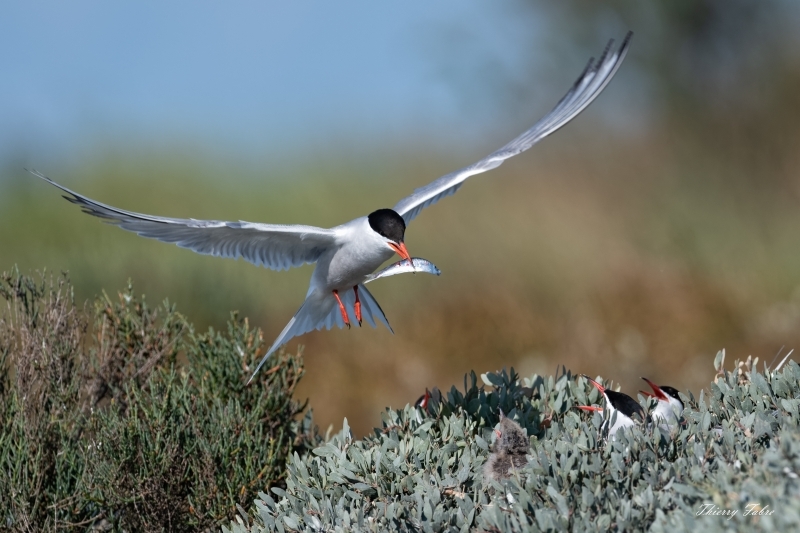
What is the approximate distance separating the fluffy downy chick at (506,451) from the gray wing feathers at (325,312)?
1660 mm

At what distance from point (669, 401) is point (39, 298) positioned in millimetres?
3549

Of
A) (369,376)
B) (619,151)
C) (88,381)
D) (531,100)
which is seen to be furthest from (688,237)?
(88,381)

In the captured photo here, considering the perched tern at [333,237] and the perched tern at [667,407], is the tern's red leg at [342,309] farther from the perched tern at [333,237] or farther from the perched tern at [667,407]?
the perched tern at [667,407]

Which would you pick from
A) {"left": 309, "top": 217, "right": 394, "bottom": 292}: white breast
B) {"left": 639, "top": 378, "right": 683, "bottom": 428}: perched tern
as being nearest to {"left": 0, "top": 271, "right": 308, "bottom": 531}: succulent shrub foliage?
{"left": 309, "top": 217, "right": 394, "bottom": 292}: white breast

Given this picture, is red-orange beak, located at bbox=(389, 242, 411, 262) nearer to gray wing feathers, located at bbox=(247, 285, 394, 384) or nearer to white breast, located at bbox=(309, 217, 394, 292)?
white breast, located at bbox=(309, 217, 394, 292)

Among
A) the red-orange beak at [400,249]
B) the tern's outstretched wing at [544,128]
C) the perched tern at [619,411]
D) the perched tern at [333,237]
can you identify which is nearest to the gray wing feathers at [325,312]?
the perched tern at [333,237]

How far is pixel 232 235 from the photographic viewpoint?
5102 millimetres

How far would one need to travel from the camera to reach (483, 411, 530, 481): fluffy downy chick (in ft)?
12.1

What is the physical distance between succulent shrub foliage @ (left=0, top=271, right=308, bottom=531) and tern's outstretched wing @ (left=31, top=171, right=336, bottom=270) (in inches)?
20.0

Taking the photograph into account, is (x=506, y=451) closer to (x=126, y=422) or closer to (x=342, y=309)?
(x=342, y=309)

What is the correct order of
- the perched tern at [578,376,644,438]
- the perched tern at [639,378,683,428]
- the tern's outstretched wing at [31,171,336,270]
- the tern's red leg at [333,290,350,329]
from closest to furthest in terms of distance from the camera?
the perched tern at [639,378,683,428]
the perched tern at [578,376,644,438]
the tern's outstretched wing at [31,171,336,270]
the tern's red leg at [333,290,350,329]

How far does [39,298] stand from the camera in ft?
17.2

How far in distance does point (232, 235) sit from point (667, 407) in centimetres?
252

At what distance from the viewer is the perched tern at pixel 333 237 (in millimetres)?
4742
